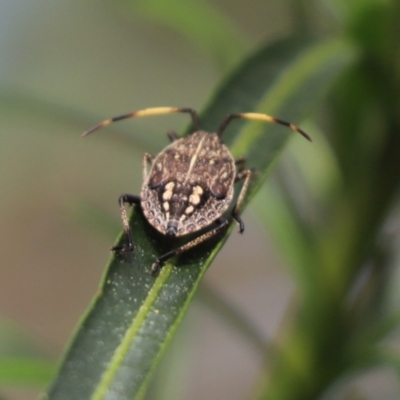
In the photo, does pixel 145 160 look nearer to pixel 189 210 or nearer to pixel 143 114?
pixel 143 114

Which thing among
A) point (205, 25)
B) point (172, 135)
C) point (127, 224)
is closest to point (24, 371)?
point (127, 224)

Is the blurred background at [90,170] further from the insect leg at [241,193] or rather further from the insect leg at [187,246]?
the insect leg at [187,246]

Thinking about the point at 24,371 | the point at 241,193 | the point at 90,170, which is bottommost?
the point at 90,170

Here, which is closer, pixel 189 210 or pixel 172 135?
pixel 189 210

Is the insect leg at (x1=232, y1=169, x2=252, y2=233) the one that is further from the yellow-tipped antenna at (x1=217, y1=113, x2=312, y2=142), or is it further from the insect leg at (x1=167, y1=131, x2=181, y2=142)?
the insect leg at (x1=167, y1=131, x2=181, y2=142)

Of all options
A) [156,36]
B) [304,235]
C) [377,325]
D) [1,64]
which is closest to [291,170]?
[304,235]

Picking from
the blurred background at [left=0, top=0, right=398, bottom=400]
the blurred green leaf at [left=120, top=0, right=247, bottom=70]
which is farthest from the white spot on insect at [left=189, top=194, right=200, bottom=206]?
the blurred background at [left=0, top=0, right=398, bottom=400]
